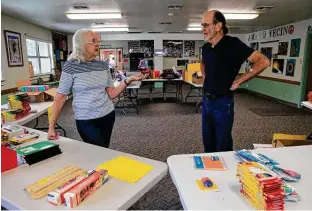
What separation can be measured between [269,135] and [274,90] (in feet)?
13.8

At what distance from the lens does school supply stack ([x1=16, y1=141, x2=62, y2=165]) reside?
1.29m

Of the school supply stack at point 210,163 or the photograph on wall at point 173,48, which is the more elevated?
the photograph on wall at point 173,48

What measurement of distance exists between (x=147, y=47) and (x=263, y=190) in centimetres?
1114

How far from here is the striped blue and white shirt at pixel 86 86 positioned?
170cm

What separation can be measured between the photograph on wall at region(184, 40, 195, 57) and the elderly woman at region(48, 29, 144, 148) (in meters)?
10.4

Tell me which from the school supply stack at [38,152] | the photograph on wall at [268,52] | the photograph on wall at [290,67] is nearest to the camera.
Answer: the school supply stack at [38,152]

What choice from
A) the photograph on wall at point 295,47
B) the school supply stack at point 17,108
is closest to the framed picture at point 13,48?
the school supply stack at point 17,108

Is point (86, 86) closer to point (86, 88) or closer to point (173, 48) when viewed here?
point (86, 88)

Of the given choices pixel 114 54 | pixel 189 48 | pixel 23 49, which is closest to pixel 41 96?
pixel 23 49

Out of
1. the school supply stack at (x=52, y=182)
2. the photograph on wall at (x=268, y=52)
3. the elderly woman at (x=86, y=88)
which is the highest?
the photograph on wall at (x=268, y=52)

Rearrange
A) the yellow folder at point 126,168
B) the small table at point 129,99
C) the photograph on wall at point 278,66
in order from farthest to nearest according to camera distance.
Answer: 1. the photograph on wall at point 278,66
2. the small table at point 129,99
3. the yellow folder at point 126,168

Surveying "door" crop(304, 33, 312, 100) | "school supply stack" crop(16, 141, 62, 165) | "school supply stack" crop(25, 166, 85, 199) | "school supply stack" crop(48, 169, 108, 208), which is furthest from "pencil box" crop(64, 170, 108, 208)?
"door" crop(304, 33, 312, 100)

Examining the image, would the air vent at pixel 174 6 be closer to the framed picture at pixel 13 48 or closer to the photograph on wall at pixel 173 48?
the framed picture at pixel 13 48

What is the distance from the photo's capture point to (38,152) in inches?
52.3
